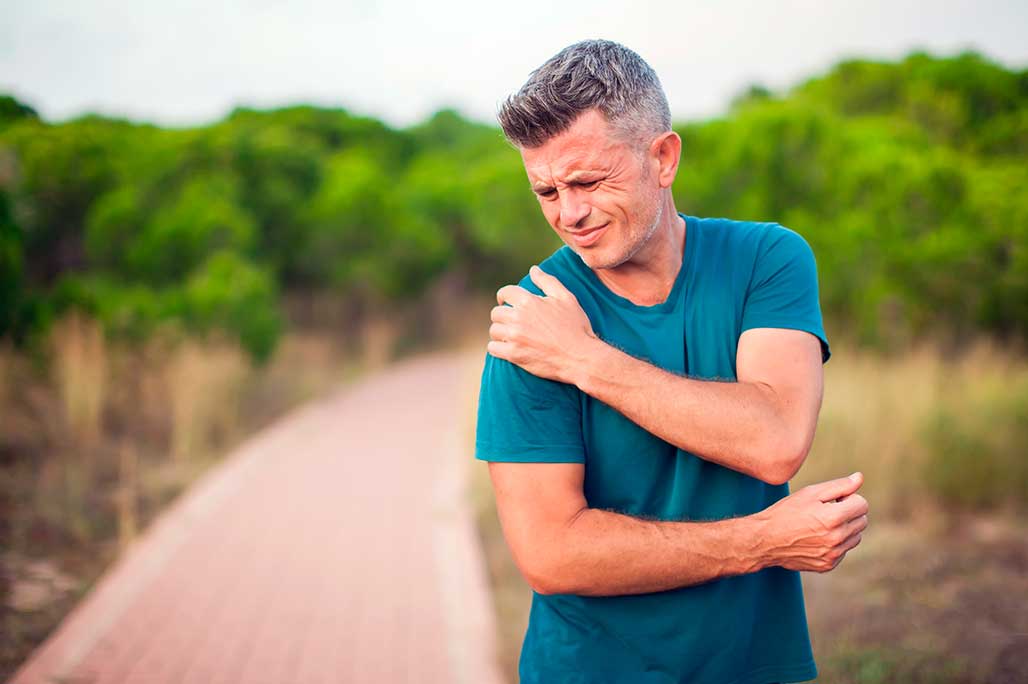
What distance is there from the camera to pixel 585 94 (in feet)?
5.75

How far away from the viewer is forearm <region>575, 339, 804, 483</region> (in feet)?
5.58

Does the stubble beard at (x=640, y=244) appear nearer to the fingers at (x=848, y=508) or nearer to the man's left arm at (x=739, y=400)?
the man's left arm at (x=739, y=400)

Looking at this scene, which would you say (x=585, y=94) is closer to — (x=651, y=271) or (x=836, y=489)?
(x=651, y=271)

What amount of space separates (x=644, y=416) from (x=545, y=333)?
23 centimetres

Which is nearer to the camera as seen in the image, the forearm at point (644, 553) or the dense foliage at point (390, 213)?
the forearm at point (644, 553)

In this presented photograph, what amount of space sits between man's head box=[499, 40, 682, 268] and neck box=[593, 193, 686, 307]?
0.03 meters

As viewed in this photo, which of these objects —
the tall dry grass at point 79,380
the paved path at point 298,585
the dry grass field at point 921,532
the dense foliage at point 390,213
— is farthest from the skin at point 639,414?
the tall dry grass at point 79,380

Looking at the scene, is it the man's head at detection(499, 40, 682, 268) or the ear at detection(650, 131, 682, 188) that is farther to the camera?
the ear at detection(650, 131, 682, 188)

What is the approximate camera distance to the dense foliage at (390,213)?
10383mm

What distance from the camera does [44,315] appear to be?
8133mm

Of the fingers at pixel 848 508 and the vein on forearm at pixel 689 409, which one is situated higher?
the vein on forearm at pixel 689 409

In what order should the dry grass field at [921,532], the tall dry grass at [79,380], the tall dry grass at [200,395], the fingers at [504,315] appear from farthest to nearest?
the tall dry grass at [200,395], the tall dry grass at [79,380], the dry grass field at [921,532], the fingers at [504,315]

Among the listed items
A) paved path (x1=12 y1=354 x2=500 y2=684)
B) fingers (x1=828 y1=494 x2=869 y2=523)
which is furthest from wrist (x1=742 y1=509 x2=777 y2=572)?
paved path (x1=12 y1=354 x2=500 y2=684)

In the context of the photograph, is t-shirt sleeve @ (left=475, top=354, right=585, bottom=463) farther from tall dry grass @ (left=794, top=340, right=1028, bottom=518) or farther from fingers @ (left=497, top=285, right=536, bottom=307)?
tall dry grass @ (left=794, top=340, right=1028, bottom=518)
